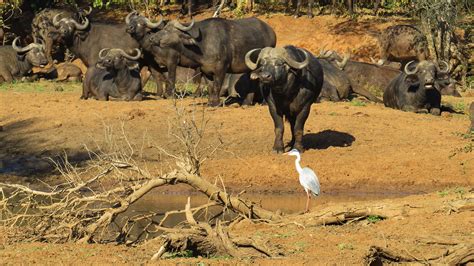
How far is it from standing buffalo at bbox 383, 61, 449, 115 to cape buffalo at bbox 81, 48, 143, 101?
5.00 meters

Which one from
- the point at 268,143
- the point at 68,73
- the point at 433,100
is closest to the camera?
the point at 268,143

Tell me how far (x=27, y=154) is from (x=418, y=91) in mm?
7586

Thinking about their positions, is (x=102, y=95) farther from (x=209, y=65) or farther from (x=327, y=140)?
(x=327, y=140)

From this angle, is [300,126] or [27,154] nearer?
[300,126]

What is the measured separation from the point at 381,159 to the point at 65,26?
9432 millimetres

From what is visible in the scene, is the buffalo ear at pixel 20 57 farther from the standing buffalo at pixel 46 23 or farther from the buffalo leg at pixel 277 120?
the buffalo leg at pixel 277 120

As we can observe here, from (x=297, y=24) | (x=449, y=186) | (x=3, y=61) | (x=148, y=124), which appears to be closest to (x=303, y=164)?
(x=449, y=186)

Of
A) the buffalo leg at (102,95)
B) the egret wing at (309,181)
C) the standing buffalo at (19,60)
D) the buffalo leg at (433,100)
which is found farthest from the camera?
the standing buffalo at (19,60)

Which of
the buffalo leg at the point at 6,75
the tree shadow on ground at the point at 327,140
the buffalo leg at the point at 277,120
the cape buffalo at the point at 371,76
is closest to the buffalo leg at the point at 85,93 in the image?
the buffalo leg at the point at 6,75

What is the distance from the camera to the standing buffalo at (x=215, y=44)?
2075 cm

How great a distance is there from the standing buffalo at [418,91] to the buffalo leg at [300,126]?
15.8ft

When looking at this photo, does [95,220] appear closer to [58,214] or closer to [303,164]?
[58,214]

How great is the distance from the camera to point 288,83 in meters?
15.9

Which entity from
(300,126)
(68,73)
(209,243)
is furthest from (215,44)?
(209,243)
